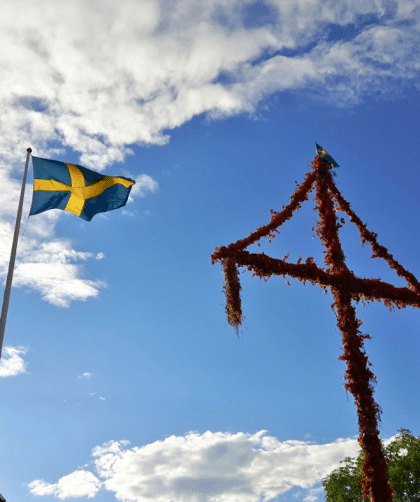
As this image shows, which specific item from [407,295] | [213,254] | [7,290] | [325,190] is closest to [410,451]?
[407,295]

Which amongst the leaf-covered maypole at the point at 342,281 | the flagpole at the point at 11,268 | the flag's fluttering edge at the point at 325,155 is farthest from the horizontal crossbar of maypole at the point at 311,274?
the flagpole at the point at 11,268

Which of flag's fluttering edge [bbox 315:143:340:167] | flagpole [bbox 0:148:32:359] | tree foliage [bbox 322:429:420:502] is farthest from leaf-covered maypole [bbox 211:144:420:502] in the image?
tree foliage [bbox 322:429:420:502]

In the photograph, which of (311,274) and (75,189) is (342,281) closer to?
(311,274)

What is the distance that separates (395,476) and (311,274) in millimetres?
19300

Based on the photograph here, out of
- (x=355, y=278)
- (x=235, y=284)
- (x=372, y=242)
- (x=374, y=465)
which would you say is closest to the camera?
(x=374, y=465)

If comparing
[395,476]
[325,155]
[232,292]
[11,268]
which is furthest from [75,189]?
[395,476]

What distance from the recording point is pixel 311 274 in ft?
36.9

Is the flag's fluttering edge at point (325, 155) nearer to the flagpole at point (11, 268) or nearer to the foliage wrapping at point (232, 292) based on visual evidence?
the foliage wrapping at point (232, 292)

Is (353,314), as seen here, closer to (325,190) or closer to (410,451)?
(325,190)

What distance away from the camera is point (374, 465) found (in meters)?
9.29

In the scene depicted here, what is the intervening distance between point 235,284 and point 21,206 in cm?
679

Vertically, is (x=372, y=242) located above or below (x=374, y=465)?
above

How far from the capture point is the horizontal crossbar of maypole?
36.2 feet

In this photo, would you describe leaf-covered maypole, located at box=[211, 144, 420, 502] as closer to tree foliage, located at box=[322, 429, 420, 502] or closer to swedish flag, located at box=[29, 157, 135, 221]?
swedish flag, located at box=[29, 157, 135, 221]
